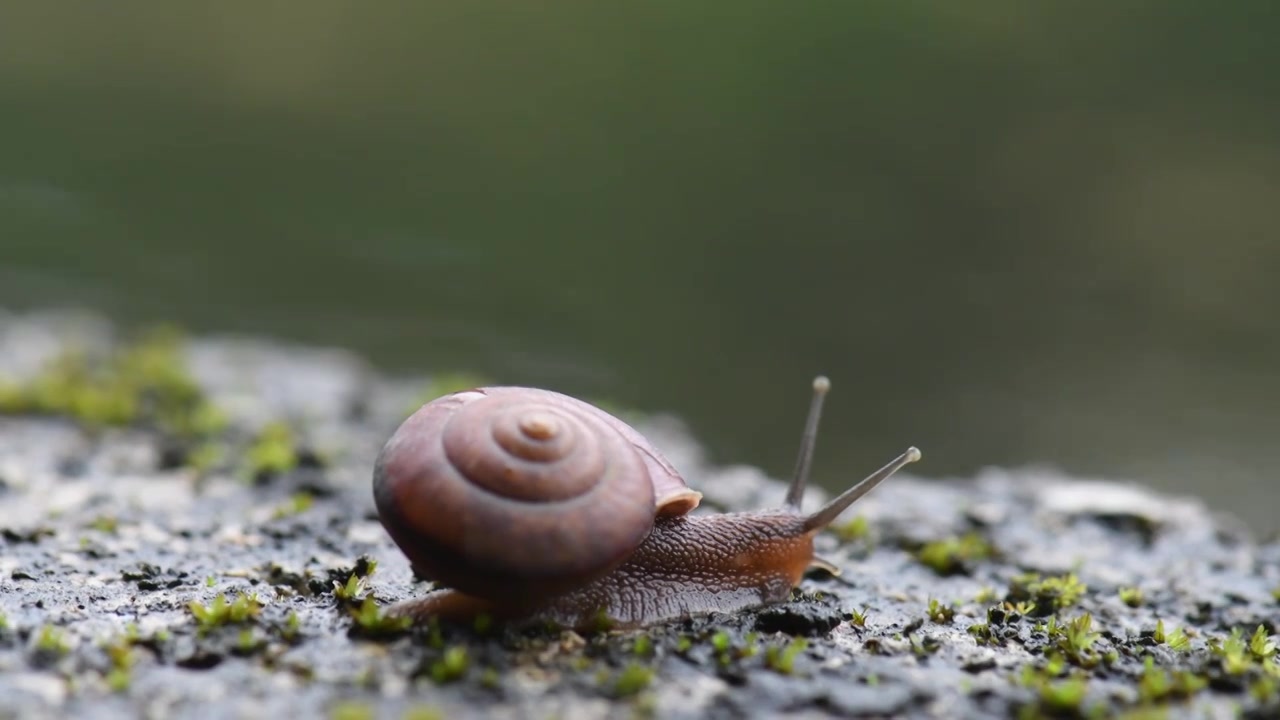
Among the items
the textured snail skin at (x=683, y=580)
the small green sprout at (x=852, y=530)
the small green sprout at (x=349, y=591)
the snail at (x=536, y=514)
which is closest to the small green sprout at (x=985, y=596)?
the textured snail skin at (x=683, y=580)

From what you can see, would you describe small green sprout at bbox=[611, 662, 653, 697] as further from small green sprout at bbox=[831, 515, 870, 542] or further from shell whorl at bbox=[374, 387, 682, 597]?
small green sprout at bbox=[831, 515, 870, 542]

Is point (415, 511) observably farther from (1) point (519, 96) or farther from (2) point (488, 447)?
(1) point (519, 96)

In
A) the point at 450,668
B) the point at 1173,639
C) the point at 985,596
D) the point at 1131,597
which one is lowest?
the point at 450,668

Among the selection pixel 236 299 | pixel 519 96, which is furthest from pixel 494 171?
pixel 236 299

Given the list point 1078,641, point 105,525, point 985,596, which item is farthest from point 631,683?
point 105,525

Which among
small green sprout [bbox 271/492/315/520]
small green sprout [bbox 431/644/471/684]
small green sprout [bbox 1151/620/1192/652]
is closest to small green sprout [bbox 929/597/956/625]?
small green sprout [bbox 1151/620/1192/652]

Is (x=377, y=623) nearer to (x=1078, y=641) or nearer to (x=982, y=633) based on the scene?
(x=982, y=633)
